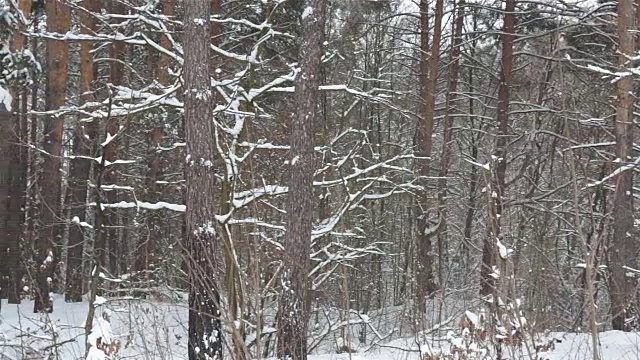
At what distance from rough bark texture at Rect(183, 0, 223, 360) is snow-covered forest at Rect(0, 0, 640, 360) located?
0.07 feet

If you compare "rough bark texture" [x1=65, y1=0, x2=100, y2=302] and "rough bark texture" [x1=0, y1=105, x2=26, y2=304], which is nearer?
"rough bark texture" [x1=0, y1=105, x2=26, y2=304]

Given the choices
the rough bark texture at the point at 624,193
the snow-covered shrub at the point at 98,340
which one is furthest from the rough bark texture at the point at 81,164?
the rough bark texture at the point at 624,193

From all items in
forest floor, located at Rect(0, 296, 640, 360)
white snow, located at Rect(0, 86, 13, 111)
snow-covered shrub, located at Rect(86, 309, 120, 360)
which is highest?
white snow, located at Rect(0, 86, 13, 111)

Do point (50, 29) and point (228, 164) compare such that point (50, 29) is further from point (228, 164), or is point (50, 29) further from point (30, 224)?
point (30, 224)

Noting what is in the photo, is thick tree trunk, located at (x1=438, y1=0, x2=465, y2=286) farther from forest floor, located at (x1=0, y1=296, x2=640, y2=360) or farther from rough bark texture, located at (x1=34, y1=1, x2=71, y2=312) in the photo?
rough bark texture, located at (x1=34, y1=1, x2=71, y2=312)

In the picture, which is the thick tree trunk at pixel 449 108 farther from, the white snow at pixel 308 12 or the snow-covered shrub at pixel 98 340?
the snow-covered shrub at pixel 98 340

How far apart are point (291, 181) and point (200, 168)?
0.93 m

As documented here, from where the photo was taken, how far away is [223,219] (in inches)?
304

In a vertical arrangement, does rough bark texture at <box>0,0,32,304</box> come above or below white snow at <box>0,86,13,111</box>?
below

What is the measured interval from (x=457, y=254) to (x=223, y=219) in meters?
13.3

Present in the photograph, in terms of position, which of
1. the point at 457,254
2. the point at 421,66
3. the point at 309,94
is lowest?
the point at 457,254

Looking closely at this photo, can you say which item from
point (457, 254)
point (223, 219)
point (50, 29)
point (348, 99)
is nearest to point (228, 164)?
point (223, 219)

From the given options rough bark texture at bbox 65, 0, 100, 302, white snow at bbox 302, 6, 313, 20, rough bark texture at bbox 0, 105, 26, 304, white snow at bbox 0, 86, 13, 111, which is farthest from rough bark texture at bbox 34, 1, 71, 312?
white snow at bbox 302, 6, 313, 20

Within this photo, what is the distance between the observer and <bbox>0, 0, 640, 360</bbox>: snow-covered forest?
19.1 ft
